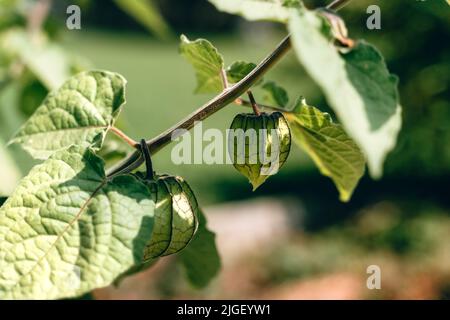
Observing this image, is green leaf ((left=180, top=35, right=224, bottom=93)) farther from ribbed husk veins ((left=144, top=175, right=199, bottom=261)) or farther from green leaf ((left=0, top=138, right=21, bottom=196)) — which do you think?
green leaf ((left=0, top=138, right=21, bottom=196))

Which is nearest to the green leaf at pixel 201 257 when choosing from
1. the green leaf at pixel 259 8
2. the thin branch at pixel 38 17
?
the green leaf at pixel 259 8

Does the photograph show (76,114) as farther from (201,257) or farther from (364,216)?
(364,216)

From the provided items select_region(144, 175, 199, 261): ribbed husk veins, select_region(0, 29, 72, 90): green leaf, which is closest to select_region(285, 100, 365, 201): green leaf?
select_region(144, 175, 199, 261): ribbed husk veins

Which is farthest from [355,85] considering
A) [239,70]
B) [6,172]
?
[6,172]

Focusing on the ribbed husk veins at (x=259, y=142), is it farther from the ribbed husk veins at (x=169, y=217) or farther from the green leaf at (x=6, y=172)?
the green leaf at (x=6, y=172)

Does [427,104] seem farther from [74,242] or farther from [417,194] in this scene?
[74,242]
